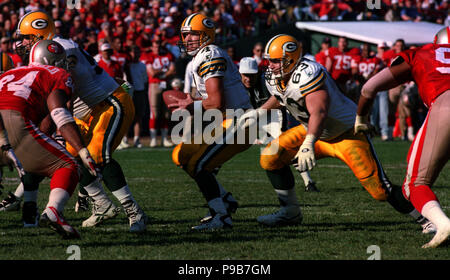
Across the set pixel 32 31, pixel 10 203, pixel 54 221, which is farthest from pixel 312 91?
pixel 10 203

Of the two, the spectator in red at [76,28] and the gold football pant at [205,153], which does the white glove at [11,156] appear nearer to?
the gold football pant at [205,153]

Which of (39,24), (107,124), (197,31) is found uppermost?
(39,24)

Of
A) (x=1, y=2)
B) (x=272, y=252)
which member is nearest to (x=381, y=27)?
(x=1, y=2)

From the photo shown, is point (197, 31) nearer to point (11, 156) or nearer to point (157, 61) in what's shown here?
point (11, 156)

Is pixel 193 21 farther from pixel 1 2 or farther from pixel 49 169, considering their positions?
pixel 1 2

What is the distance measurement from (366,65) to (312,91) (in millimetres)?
8295

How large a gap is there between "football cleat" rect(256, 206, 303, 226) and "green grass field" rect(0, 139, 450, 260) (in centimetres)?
9

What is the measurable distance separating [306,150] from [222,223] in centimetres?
101

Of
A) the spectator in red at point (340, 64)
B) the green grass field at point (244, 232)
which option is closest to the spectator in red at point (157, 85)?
the spectator in red at point (340, 64)

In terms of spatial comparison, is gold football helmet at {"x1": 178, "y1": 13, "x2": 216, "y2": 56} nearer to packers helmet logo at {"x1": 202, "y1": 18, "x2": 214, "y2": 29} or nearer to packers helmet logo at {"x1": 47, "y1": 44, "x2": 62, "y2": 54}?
packers helmet logo at {"x1": 202, "y1": 18, "x2": 214, "y2": 29}

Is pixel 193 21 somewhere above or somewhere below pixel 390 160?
above

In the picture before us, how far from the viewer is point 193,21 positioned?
5285 mm

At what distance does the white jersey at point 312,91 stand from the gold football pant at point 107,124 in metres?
1.12

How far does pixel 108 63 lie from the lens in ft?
36.4
